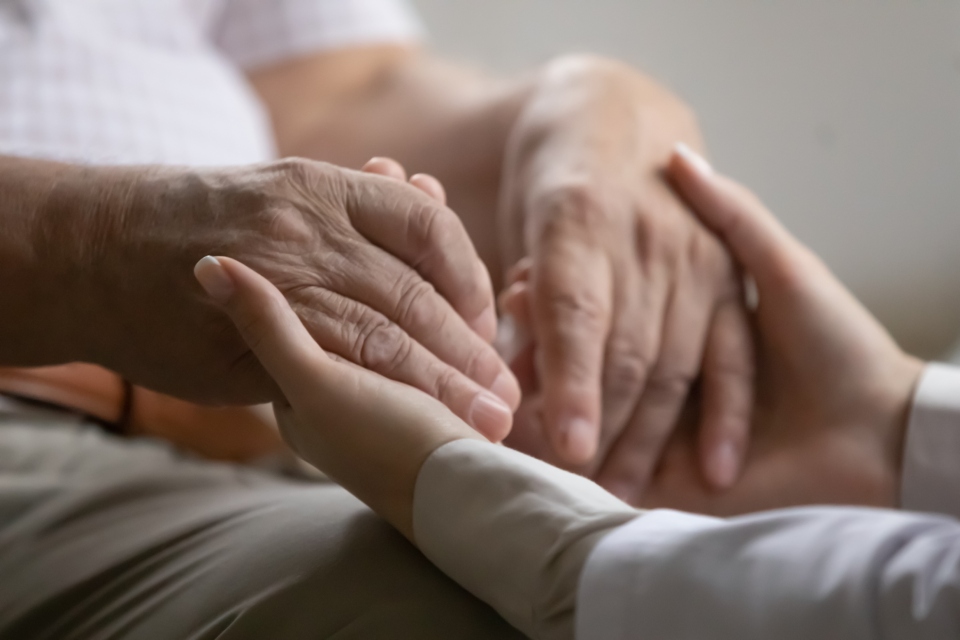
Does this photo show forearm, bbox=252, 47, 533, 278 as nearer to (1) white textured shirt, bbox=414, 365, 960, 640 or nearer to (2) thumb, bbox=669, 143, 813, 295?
(2) thumb, bbox=669, 143, 813, 295

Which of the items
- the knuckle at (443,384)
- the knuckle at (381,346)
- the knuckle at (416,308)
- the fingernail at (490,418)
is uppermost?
the knuckle at (416,308)

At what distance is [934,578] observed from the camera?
0.29m

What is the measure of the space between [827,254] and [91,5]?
3.28 feet

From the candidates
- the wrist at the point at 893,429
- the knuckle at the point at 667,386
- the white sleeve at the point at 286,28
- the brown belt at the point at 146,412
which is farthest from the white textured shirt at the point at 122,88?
the wrist at the point at 893,429

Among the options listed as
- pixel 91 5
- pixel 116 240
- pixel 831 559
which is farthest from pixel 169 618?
pixel 91 5

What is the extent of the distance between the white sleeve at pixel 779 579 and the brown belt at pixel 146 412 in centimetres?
45

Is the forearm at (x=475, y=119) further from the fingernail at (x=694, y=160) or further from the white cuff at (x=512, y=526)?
the white cuff at (x=512, y=526)

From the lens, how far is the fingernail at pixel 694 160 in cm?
73

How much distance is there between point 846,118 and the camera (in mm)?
1205

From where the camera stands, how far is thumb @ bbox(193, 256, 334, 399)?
0.41 metres

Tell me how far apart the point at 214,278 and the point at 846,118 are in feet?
3.46

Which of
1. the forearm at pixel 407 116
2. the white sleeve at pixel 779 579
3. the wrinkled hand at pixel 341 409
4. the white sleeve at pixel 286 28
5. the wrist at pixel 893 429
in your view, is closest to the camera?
the white sleeve at pixel 779 579

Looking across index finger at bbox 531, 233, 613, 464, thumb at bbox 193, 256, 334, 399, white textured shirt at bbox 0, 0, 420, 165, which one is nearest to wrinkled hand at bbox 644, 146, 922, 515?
index finger at bbox 531, 233, 613, 464

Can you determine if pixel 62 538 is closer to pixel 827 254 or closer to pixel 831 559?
pixel 831 559
